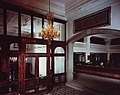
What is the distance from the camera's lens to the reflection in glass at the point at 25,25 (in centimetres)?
558

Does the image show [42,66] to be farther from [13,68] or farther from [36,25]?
[36,25]

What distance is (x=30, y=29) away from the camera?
5.83 metres

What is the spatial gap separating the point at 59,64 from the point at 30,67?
1907 millimetres

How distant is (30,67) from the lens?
5645 mm

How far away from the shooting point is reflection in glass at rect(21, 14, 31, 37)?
5.58 meters

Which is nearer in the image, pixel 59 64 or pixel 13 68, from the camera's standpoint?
pixel 13 68

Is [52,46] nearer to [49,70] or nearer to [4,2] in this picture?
[49,70]

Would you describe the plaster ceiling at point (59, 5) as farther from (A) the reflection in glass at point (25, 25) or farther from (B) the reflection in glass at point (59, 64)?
(B) the reflection in glass at point (59, 64)

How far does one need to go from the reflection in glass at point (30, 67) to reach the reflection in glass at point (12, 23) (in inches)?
51.2

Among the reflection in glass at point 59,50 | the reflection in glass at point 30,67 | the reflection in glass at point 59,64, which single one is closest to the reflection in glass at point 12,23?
the reflection in glass at point 30,67

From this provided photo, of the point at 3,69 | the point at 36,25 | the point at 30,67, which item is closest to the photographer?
the point at 3,69

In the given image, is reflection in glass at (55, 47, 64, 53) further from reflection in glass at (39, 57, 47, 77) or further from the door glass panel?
the door glass panel

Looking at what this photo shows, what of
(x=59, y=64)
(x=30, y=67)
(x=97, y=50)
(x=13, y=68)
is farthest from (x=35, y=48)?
(x=97, y=50)

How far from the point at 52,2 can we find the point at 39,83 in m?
4.05
